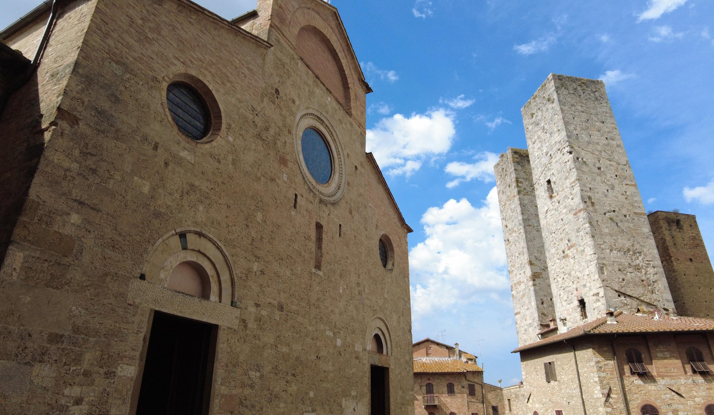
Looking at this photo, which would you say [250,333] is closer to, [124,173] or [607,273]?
[124,173]

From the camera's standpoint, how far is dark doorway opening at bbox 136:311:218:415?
5578 mm

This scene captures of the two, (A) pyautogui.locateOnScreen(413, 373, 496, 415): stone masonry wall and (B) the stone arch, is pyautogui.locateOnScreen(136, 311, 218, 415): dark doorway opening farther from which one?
(A) pyautogui.locateOnScreen(413, 373, 496, 415): stone masonry wall

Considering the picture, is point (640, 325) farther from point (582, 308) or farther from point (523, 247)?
point (523, 247)

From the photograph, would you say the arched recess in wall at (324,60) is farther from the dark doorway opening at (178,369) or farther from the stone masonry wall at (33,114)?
the dark doorway opening at (178,369)

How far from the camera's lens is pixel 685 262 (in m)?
17.2

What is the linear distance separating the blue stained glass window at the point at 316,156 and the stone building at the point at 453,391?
1931 cm

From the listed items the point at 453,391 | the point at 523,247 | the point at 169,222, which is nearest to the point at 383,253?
the point at 169,222

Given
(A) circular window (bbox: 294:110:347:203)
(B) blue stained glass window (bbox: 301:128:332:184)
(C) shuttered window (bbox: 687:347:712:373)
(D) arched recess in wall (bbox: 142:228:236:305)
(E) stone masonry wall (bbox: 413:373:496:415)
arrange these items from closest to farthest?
1. (D) arched recess in wall (bbox: 142:228:236:305)
2. (A) circular window (bbox: 294:110:347:203)
3. (B) blue stained glass window (bbox: 301:128:332:184)
4. (C) shuttered window (bbox: 687:347:712:373)
5. (E) stone masonry wall (bbox: 413:373:496:415)

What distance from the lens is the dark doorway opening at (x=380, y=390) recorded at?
10.7m

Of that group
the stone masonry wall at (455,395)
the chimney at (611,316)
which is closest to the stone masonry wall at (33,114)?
the chimney at (611,316)

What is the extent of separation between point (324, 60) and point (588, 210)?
1081 centimetres

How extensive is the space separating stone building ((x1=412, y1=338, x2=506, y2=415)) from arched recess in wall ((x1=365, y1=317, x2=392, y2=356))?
15.9m

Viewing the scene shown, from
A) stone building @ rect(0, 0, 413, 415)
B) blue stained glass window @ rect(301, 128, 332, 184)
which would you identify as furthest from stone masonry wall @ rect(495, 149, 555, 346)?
blue stained glass window @ rect(301, 128, 332, 184)

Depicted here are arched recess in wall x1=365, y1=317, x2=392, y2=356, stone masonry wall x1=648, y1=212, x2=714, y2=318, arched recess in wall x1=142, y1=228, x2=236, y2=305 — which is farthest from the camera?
stone masonry wall x1=648, y1=212, x2=714, y2=318
